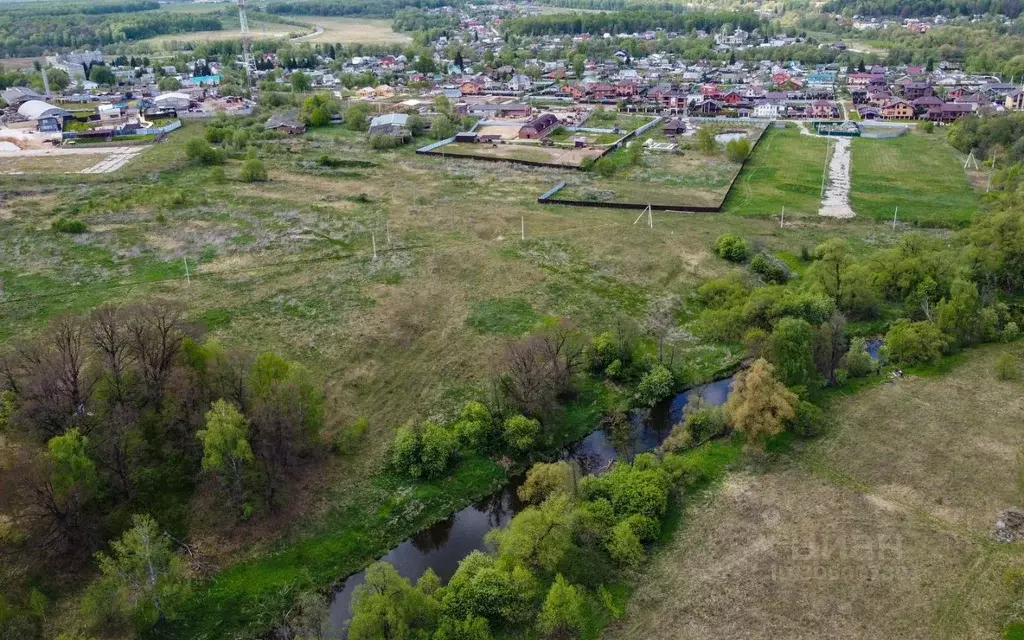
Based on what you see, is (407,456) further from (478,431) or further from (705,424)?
(705,424)

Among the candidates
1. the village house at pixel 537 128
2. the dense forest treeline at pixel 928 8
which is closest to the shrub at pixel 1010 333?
the village house at pixel 537 128

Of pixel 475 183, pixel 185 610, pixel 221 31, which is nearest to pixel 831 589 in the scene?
pixel 185 610

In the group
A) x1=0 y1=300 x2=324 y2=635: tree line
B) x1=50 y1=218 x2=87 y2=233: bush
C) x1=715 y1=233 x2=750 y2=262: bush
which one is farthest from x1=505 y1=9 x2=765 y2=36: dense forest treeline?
x1=0 y1=300 x2=324 y2=635: tree line

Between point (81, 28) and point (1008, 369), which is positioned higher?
point (81, 28)

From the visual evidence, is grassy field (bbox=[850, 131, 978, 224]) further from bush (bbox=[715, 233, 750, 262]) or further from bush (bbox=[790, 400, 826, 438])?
bush (bbox=[790, 400, 826, 438])

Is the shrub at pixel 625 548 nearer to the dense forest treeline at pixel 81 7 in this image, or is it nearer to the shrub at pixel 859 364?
the shrub at pixel 859 364

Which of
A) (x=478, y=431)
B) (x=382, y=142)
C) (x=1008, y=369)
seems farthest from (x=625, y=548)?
(x=382, y=142)
